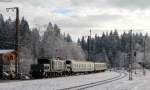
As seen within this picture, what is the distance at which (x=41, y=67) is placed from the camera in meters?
63.4

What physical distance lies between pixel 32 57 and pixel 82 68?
4119 centimetres

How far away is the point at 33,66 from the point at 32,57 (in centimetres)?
5919

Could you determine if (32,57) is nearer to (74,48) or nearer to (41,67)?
(74,48)

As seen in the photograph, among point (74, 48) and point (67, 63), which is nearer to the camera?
point (67, 63)

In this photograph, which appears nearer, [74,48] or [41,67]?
[41,67]

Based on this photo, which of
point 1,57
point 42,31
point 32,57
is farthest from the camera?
point 42,31

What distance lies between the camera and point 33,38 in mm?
144750

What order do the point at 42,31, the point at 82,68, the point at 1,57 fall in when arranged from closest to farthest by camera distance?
the point at 1,57, the point at 82,68, the point at 42,31

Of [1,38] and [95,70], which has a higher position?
[1,38]

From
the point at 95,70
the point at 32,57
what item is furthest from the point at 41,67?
the point at 32,57

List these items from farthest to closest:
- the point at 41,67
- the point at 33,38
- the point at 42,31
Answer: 1. the point at 42,31
2. the point at 33,38
3. the point at 41,67

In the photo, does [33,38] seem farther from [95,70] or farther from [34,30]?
[95,70]

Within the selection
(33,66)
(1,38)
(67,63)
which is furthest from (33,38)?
(33,66)

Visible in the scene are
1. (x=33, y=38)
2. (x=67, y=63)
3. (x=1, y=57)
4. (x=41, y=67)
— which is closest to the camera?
(x=1, y=57)
